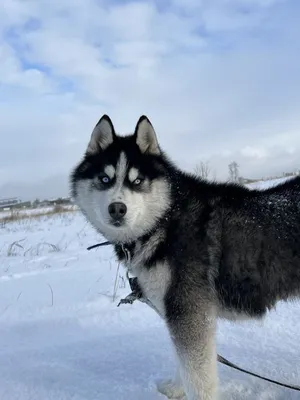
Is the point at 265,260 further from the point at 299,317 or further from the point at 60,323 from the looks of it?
the point at 60,323

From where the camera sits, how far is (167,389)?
10.6ft

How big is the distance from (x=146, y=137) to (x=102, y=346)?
7.00 feet

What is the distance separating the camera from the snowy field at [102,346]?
3.21 meters

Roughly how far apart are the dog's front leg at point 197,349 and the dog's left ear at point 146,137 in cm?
140

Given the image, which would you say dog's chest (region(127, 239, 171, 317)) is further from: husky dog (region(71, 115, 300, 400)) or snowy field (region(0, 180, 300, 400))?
snowy field (region(0, 180, 300, 400))

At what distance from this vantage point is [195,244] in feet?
10.3

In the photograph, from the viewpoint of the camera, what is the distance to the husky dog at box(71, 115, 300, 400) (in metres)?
3.00

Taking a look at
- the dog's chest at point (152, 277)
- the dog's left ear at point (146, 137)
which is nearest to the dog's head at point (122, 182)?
the dog's left ear at point (146, 137)

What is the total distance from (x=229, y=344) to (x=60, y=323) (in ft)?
6.42

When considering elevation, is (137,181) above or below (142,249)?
above

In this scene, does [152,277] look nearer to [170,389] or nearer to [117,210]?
[117,210]

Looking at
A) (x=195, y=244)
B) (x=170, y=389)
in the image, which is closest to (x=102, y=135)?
(x=195, y=244)

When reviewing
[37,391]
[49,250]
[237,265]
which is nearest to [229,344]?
Answer: [237,265]

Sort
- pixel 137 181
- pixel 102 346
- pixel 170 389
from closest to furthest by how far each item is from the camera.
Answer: pixel 170 389 < pixel 137 181 < pixel 102 346
